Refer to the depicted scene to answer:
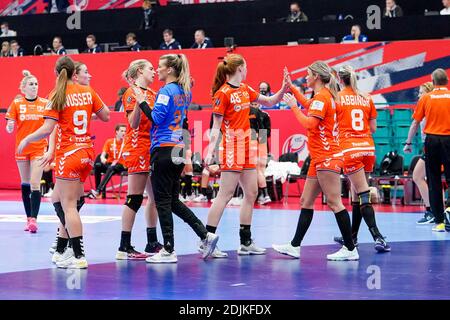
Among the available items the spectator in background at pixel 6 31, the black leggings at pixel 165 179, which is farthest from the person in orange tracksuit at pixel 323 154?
the spectator in background at pixel 6 31

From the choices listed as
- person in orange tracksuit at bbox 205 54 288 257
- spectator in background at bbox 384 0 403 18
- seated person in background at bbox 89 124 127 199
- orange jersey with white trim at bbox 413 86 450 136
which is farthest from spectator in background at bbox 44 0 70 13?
person in orange tracksuit at bbox 205 54 288 257

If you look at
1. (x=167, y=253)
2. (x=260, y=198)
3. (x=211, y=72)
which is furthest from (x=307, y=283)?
(x=211, y=72)

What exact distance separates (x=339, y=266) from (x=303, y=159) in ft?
29.3

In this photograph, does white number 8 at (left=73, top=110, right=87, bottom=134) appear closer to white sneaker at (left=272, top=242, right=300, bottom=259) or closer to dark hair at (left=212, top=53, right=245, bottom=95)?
dark hair at (left=212, top=53, right=245, bottom=95)

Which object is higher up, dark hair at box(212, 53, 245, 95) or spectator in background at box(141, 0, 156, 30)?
spectator in background at box(141, 0, 156, 30)

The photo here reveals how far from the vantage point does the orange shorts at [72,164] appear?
739 cm

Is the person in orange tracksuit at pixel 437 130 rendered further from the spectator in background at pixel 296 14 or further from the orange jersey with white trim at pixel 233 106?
the spectator in background at pixel 296 14

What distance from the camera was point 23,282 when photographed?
6.73 metres

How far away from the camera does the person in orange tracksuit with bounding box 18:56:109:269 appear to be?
291 inches

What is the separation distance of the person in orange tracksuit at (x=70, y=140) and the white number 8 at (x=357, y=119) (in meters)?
2.80

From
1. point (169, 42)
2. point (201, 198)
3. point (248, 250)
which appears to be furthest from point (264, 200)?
point (248, 250)

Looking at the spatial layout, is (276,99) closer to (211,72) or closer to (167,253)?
(167,253)

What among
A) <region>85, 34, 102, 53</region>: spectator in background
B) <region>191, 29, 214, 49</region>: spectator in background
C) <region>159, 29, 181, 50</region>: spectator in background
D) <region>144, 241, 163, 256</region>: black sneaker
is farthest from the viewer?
<region>85, 34, 102, 53</region>: spectator in background
